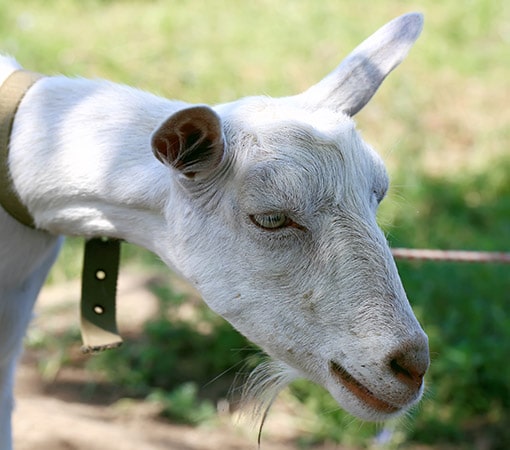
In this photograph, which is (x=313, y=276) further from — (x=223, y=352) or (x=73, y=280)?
(x=73, y=280)

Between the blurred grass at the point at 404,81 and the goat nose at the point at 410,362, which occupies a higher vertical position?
the goat nose at the point at 410,362

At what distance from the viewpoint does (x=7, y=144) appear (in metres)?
2.65

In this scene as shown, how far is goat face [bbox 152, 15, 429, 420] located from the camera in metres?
2.26

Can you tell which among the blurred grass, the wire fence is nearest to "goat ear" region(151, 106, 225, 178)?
the wire fence

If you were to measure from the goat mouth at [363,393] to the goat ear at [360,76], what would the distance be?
71 cm

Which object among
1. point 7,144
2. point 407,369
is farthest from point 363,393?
point 7,144

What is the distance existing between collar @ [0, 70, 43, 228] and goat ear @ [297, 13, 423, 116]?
76 centimetres

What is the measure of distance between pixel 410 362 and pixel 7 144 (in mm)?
1209

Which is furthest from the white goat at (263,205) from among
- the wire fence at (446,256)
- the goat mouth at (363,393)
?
the wire fence at (446,256)

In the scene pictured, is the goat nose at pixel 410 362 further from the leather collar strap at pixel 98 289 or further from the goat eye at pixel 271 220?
the leather collar strap at pixel 98 289

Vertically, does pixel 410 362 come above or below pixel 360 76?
below

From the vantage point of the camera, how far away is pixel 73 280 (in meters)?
5.41

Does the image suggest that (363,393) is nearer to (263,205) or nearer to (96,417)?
(263,205)

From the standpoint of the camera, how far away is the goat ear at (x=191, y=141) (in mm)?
2229
